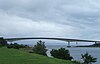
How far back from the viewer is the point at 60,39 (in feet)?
428

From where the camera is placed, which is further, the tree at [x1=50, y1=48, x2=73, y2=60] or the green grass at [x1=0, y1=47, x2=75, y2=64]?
the tree at [x1=50, y1=48, x2=73, y2=60]

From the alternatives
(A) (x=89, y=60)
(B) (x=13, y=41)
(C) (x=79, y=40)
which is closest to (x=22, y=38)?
(B) (x=13, y=41)

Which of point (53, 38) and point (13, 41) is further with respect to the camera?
point (53, 38)

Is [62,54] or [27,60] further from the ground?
[62,54]

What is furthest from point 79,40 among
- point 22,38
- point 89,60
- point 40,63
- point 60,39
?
point 40,63

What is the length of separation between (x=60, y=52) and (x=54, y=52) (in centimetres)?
220

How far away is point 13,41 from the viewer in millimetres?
122000

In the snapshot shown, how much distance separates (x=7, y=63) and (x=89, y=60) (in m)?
18.4

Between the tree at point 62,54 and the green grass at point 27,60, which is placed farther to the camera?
the tree at point 62,54

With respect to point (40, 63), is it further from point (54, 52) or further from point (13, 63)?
point (54, 52)

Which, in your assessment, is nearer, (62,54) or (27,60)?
(27,60)

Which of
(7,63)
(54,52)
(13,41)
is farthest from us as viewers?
(13,41)

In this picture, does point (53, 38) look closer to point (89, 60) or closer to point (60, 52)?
point (60, 52)

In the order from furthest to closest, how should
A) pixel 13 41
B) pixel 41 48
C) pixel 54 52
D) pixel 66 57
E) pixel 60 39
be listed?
1. pixel 60 39
2. pixel 13 41
3. pixel 41 48
4. pixel 54 52
5. pixel 66 57
